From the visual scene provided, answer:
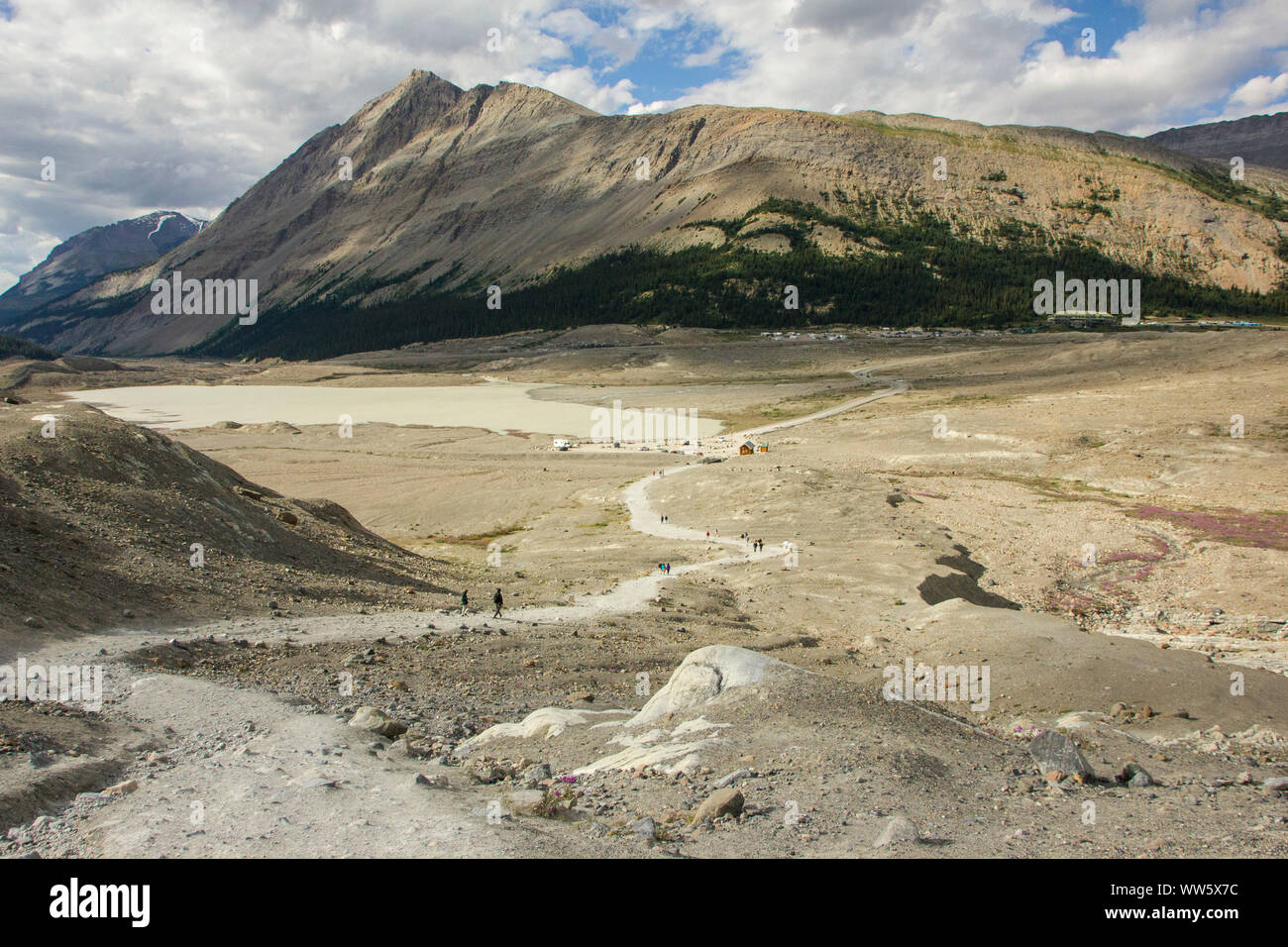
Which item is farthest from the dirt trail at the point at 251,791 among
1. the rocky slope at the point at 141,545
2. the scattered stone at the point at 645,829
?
the rocky slope at the point at 141,545

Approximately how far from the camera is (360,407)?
5192 inches

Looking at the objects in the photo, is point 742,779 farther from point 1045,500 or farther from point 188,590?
point 1045,500

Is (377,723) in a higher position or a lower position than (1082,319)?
lower

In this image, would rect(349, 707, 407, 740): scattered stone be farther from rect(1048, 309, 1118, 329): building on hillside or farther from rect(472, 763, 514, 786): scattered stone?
rect(1048, 309, 1118, 329): building on hillside

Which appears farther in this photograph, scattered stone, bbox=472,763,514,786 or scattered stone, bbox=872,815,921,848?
scattered stone, bbox=472,763,514,786

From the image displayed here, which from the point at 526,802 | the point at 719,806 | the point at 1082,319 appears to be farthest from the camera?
the point at 1082,319

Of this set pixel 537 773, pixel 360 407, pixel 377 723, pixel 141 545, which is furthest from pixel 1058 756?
pixel 360 407

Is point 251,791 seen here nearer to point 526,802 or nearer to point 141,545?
point 526,802

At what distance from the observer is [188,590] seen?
70.2 feet

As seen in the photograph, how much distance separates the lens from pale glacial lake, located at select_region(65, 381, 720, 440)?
110938 mm

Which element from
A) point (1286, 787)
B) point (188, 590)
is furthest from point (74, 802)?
point (1286, 787)

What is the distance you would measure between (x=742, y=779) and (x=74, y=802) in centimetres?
922

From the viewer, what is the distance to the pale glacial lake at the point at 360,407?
111 m

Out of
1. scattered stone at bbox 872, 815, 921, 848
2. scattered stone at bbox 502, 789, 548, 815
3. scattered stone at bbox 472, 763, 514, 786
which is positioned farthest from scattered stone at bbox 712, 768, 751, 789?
scattered stone at bbox 472, 763, 514, 786
